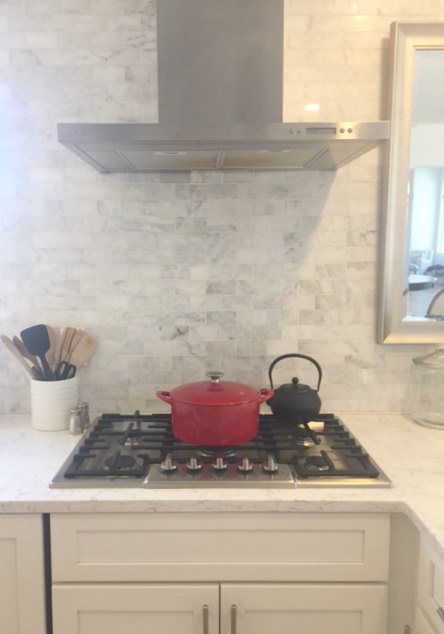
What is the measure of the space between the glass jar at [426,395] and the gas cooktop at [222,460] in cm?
30

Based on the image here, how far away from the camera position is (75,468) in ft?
4.77

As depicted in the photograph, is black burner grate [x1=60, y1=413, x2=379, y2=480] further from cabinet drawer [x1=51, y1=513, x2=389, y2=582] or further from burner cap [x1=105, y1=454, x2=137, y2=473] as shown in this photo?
cabinet drawer [x1=51, y1=513, x2=389, y2=582]

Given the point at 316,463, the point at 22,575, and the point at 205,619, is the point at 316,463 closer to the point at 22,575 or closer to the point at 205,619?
the point at 205,619

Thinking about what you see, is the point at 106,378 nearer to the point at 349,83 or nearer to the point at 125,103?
the point at 125,103

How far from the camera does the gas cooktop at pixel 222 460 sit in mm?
1396

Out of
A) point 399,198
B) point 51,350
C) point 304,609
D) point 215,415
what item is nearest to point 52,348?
point 51,350

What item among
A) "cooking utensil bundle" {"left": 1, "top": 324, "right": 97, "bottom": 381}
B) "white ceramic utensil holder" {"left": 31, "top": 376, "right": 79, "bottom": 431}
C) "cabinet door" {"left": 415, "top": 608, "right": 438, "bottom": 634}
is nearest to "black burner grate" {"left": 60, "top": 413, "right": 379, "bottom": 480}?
"white ceramic utensil holder" {"left": 31, "top": 376, "right": 79, "bottom": 431}

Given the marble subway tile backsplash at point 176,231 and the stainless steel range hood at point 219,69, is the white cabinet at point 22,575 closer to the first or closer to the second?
the marble subway tile backsplash at point 176,231

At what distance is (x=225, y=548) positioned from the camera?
1.35 meters

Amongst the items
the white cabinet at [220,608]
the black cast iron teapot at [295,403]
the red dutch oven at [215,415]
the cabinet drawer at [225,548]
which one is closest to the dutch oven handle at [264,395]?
the red dutch oven at [215,415]

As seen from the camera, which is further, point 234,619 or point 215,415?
Result: point 215,415

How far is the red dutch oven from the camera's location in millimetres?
1527

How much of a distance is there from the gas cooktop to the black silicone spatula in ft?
0.95

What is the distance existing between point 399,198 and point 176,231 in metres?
0.75
